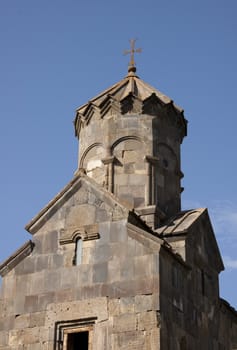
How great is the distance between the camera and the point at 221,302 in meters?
17.6

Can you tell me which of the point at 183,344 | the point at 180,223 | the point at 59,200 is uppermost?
the point at 59,200

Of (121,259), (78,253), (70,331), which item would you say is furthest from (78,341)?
→ (121,259)

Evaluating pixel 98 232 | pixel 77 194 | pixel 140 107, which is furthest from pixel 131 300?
pixel 140 107

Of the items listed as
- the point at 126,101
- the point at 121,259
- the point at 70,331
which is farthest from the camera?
the point at 126,101

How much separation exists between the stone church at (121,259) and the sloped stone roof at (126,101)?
0.03 meters

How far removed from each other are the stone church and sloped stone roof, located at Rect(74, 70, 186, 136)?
0.03m

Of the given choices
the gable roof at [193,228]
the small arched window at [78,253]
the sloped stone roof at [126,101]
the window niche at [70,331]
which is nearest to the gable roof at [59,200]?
the gable roof at [193,228]

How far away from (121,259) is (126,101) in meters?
5.05

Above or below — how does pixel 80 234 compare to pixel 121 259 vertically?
above

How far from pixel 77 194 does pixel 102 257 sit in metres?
1.67

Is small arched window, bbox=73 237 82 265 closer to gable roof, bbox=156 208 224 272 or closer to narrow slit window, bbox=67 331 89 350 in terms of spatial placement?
narrow slit window, bbox=67 331 89 350

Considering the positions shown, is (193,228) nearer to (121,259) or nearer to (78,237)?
(121,259)

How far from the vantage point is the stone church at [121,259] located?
46.9 feet

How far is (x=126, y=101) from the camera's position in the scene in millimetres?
18344
